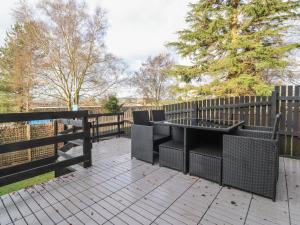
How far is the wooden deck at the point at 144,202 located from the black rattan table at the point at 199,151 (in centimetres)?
16

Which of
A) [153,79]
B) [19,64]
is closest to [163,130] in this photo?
[19,64]

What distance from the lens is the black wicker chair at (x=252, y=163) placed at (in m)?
2.09

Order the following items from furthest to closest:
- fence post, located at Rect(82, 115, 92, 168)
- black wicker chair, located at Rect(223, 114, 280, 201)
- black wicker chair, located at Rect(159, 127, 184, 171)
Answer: fence post, located at Rect(82, 115, 92, 168) → black wicker chair, located at Rect(159, 127, 184, 171) → black wicker chair, located at Rect(223, 114, 280, 201)

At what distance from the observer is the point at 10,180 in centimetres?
232

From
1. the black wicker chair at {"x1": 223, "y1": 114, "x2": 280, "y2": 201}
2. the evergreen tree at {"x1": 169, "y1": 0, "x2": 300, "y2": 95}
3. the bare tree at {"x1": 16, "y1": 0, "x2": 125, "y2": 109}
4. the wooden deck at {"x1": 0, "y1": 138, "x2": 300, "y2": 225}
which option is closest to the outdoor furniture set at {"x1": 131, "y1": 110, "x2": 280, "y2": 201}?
the black wicker chair at {"x1": 223, "y1": 114, "x2": 280, "y2": 201}

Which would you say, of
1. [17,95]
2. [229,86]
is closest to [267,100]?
[229,86]

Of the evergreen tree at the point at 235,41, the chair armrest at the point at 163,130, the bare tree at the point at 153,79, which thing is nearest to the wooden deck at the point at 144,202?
the chair armrest at the point at 163,130

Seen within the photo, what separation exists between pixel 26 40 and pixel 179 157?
31.3 feet

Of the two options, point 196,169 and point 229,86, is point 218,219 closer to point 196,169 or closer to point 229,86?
point 196,169

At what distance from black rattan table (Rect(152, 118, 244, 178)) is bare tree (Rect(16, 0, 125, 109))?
27.4ft

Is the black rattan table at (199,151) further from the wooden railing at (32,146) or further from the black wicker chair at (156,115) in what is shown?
the wooden railing at (32,146)

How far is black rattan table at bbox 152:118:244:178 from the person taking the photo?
257 centimetres

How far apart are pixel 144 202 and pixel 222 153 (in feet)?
4.29

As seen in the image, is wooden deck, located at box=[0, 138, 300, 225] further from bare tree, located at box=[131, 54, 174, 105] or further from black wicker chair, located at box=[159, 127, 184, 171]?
bare tree, located at box=[131, 54, 174, 105]
